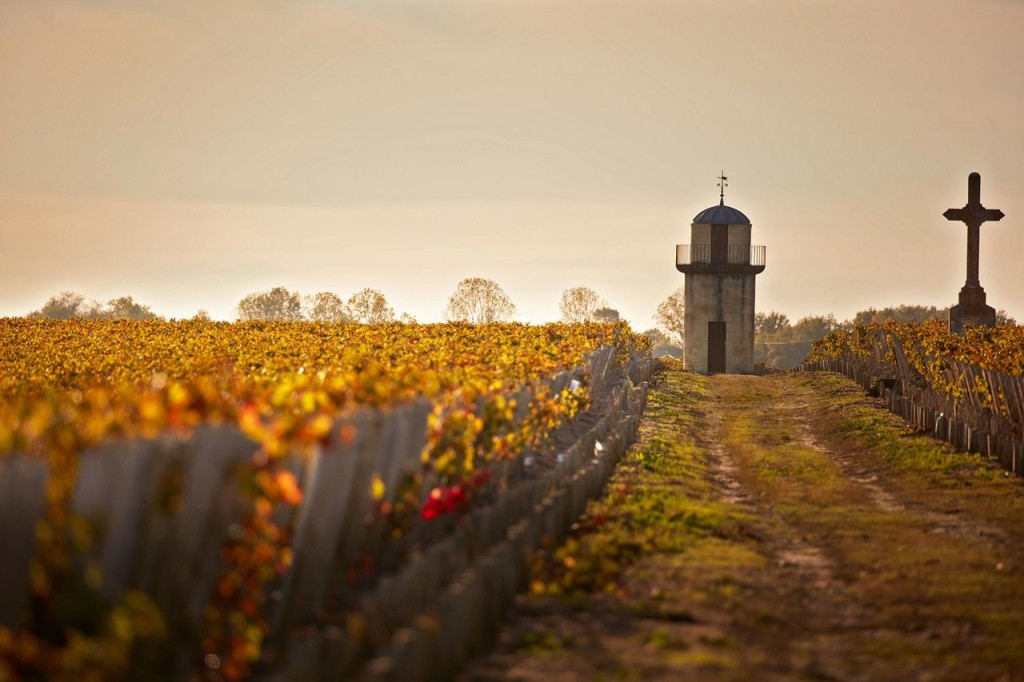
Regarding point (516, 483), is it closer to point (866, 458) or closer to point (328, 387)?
point (328, 387)

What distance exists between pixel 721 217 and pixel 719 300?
14.3 ft

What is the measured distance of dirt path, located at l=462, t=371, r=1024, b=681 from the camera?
33.8 feet

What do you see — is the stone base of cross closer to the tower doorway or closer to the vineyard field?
the tower doorway

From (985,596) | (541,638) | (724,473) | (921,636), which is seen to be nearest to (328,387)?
(541,638)

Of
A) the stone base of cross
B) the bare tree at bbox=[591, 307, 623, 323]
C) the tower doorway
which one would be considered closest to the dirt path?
the stone base of cross

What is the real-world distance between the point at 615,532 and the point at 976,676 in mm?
6001

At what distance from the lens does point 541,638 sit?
10617mm

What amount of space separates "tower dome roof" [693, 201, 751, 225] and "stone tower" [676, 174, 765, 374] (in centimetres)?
15

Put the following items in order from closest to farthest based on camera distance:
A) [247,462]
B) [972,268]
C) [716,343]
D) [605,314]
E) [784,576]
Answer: [247,462] < [784,576] < [972,268] < [716,343] < [605,314]

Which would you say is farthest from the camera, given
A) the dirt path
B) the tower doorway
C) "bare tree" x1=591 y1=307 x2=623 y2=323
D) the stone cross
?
"bare tree" x1=591 y1=307 x2=623 y2=323

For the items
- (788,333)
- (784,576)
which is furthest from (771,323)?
(784,576)

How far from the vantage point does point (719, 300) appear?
2306 inches

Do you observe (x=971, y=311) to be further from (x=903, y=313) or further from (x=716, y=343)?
(x=903, y=313)

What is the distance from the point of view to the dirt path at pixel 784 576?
33.8ft
